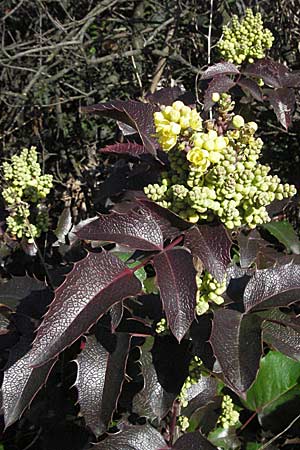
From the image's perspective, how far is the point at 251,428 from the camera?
1.88 meters

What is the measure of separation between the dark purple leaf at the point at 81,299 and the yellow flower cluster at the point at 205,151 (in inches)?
8.9

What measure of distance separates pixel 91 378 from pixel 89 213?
138cm

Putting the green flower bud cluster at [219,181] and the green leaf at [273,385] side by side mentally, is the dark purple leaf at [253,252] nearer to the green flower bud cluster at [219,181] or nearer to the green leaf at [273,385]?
the green leaf at [273,385]

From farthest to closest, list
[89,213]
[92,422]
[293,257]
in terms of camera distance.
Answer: [89,213], [293,257], [92,422]

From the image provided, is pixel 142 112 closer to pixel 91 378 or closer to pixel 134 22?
pixel 91 378

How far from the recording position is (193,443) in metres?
1.29

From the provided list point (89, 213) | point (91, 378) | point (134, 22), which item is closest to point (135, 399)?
point (91, 378)

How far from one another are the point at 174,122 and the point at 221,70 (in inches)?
20.0

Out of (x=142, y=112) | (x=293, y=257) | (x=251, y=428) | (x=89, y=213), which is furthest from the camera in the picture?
(x=89, y=213)

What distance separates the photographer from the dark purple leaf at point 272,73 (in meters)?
1.57

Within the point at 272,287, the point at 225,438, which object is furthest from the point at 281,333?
the point at 225,438

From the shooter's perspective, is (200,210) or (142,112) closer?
(200,210)

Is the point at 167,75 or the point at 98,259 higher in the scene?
the point at 98,259

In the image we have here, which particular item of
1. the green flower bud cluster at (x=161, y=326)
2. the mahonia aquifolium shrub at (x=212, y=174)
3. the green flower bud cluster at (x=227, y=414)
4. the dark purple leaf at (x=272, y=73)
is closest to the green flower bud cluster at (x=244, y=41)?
the dark purple leaf at (x=272, y=73)
